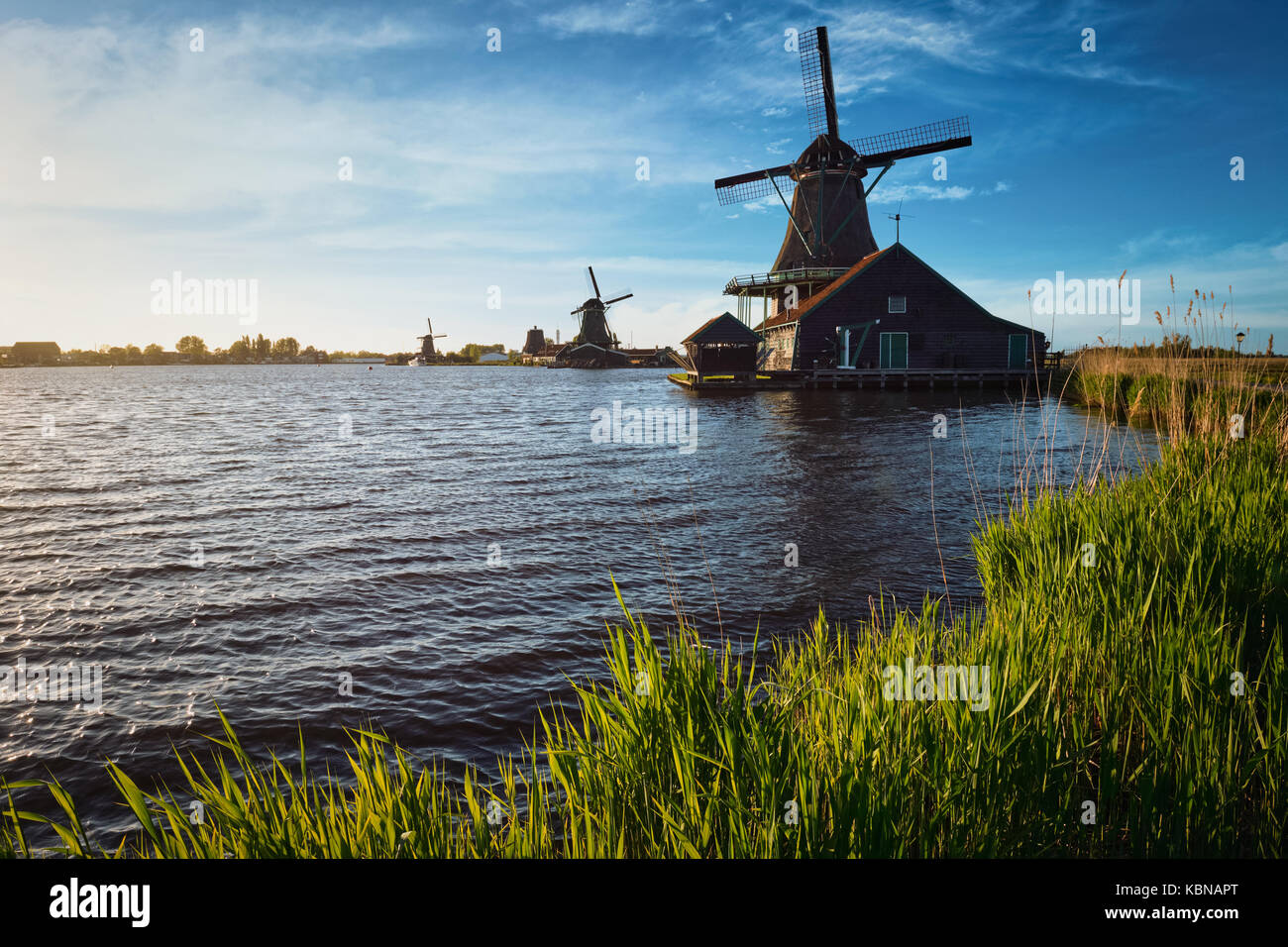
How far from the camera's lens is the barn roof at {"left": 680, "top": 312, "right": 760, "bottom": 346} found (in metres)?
43.5

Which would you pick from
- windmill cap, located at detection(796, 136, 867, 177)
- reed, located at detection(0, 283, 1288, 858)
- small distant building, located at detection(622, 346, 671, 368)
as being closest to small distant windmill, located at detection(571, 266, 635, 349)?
small distant building, located at detection(622, 346, 671, 368)

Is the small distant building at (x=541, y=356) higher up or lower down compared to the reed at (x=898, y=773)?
higher up

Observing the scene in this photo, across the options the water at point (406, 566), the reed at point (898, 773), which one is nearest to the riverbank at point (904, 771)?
the reed at point (898, 773)

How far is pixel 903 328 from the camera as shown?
42094 mm

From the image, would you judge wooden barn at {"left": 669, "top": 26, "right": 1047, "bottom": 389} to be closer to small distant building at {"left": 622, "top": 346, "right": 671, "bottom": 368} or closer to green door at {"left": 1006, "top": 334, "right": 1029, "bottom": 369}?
A: green door at {"left": 1006, "top": 334, "right": 1029, "bottom": 369}

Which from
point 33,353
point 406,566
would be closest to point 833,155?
point 406,566

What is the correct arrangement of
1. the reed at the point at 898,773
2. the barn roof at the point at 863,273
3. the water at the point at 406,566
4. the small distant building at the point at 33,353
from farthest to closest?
the small distant building at the point at 33,353 → the barn roof at the point at 863,273 → the water at the point at 406,566 → the reed at the point at 898,773

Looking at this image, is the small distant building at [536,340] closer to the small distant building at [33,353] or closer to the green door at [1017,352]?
the small distant building at [33,353]

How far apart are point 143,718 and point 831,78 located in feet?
178

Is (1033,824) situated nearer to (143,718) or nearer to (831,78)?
(143,718)

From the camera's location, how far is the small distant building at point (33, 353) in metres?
158

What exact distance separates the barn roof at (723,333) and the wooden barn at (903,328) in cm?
321

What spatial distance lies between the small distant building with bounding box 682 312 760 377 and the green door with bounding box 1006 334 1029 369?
608 inches
